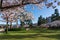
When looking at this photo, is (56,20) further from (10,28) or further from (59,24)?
(10,28)

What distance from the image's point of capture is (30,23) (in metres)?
36.4

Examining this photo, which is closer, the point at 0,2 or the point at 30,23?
the point at 0,2

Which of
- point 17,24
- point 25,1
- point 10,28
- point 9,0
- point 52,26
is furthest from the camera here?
point 52,26

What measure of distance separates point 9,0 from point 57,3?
498 cm

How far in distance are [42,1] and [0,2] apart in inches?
75.2

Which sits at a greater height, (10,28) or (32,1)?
(32,1)

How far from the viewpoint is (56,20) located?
1896 inches

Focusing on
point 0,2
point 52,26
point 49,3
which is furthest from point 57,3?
point 52,26

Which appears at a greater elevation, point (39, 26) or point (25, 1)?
point (25, 1)

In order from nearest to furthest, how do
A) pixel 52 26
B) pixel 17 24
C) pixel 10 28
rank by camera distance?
1. pixel 10 28
2. pixel 17 24
3. pixel 52 26

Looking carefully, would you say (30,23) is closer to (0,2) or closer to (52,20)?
(52,20)

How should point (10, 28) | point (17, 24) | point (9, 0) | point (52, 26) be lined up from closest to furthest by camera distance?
point (9, 0), point (10, 28), point (17, 24), point (52, 26)

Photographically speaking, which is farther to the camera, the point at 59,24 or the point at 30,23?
the point at 59,24

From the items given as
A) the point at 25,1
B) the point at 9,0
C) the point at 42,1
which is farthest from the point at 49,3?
the point at 9,0
